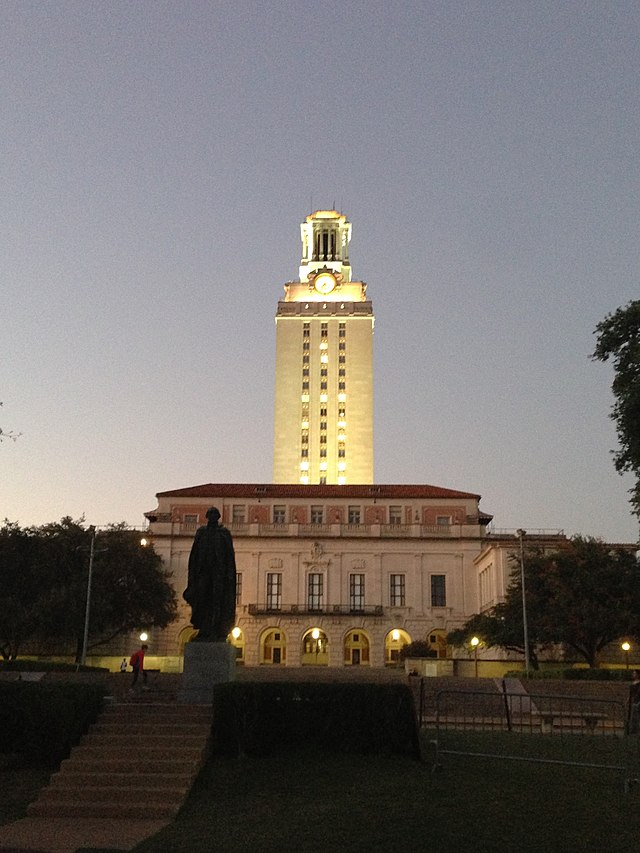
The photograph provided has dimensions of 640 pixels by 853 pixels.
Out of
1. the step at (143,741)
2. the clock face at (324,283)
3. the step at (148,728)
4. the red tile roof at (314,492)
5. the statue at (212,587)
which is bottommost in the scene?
the step at (143,741)

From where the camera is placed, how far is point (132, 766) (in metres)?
13.9

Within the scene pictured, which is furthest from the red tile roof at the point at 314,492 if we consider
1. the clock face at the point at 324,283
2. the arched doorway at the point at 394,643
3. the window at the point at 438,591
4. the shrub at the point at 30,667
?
the clock face at the point at 324,283

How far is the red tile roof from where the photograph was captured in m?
76.3

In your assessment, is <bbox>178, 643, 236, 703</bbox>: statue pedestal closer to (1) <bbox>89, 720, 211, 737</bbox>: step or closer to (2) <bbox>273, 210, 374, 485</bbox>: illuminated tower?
(1) <bbox>89, 720, 211, 737</bbox>: step

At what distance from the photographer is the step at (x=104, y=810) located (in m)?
12.3

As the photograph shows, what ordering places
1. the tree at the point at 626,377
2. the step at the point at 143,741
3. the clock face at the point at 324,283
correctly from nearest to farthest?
the step at the point at 143,741 → the tree at the point at 626,377 → the clock face at the point at 324,283

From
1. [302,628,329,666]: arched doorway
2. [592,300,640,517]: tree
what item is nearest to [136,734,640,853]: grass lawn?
[592,300,640,517]: tree

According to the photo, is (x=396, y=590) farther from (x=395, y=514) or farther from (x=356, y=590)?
(x=395, y=514)

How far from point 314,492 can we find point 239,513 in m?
6.68

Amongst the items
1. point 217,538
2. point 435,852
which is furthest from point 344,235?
point 435,852

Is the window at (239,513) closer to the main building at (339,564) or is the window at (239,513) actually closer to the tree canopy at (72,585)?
the main building at (339,564)

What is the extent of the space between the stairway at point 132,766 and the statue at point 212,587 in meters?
2.33

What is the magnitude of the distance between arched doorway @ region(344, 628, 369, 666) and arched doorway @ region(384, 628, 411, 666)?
1690mm

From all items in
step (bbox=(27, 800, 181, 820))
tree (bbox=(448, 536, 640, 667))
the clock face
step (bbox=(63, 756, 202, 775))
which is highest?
the clock face
